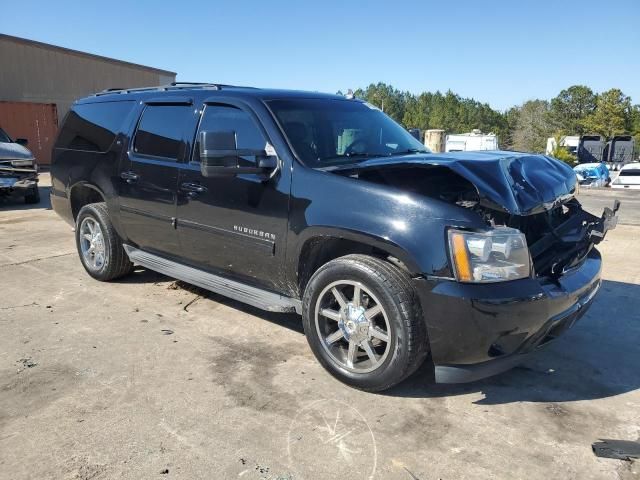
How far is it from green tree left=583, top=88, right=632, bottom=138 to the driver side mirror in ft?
185

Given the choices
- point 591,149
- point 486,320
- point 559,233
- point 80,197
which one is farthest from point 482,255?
point 591,149

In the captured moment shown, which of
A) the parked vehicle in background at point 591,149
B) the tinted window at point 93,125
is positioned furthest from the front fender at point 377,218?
the parked vehicle in background at point 591,149

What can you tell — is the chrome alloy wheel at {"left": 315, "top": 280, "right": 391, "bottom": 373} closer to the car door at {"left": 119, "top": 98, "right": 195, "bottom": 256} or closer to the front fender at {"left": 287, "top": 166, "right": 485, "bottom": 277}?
the front fender at {"left": 287, "top": 166, "right": 485, "bottom": 277}

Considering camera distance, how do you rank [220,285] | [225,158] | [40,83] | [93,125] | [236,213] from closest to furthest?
[225,158] < [236,213] < [220,285] < [93,125] < [40,83]

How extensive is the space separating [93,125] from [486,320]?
4373 mm

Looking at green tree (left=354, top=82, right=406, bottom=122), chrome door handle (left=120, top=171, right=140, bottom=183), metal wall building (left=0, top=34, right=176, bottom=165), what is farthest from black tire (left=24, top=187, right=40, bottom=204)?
green tree (left=354, top=82, right=406, bottom=122)

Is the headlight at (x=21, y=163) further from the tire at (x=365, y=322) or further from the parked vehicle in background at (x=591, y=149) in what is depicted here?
the parked vehicle in background at (x=591, y=149)

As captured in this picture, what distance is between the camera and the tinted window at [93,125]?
5.00 meters

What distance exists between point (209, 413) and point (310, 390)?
63 centimetres

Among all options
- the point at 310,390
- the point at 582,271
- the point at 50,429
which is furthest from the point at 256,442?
the point at 582,271

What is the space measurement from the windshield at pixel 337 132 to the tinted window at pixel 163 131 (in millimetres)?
908

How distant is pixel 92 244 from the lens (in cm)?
541

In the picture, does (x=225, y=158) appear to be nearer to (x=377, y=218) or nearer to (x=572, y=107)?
(x=377, y=218)

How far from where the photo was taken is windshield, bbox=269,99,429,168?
369 centimetres
